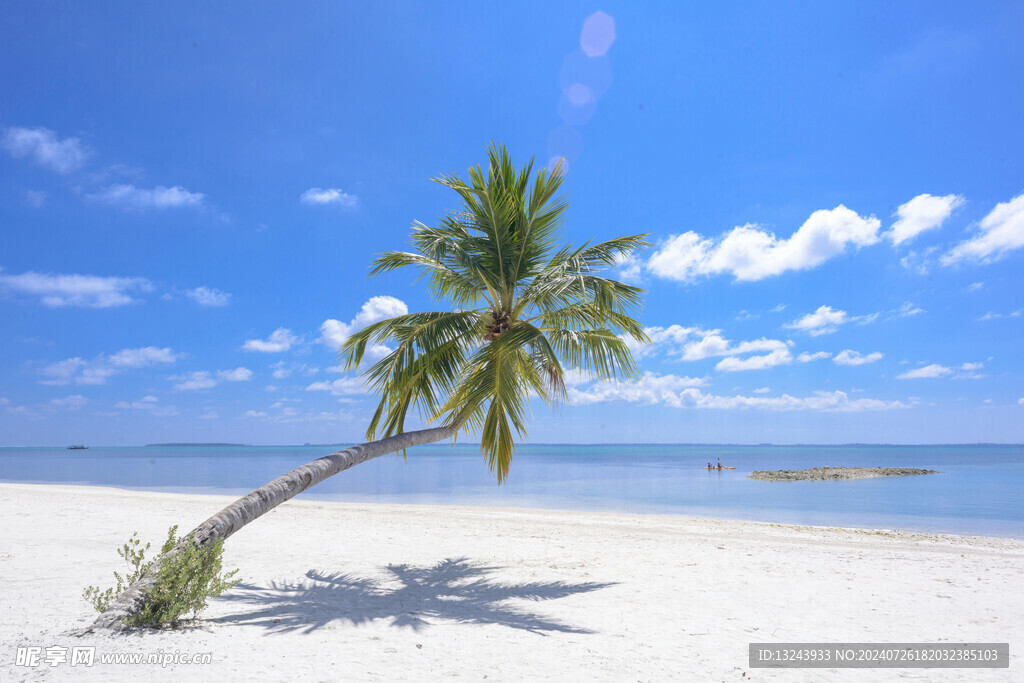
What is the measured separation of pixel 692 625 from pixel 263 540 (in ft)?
26.5

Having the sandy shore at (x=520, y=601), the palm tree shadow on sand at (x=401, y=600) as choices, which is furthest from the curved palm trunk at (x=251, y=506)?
the palm tree shadow on sand at (x=401, y=600)

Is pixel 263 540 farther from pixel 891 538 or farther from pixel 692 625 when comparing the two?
pixel 891 538

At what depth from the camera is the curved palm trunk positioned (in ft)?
15.1

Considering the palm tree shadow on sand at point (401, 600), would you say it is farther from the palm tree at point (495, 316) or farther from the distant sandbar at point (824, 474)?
the distant sandbar at point (824, 474)

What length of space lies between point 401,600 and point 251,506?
2078mm

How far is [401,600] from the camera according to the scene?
6.41m

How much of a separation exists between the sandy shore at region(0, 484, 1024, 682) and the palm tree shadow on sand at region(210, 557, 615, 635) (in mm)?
42

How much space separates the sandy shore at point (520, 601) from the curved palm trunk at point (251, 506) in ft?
0.98

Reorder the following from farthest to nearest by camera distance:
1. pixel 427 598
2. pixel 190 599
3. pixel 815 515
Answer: pixel 815 515 → pixel 427 598 → pixel 190 599

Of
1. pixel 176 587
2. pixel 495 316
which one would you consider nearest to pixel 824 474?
pixel 495 316

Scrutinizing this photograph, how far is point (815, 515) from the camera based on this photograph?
18656 mm

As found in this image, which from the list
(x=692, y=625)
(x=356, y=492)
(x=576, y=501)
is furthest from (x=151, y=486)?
(x=692, y=625)

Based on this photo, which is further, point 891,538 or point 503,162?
point 891,538

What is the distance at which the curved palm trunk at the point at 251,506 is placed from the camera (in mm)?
4617
